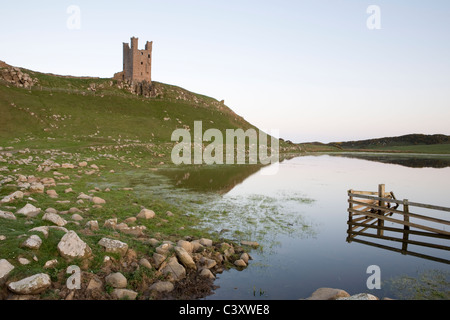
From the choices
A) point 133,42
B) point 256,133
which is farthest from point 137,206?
point 256,133

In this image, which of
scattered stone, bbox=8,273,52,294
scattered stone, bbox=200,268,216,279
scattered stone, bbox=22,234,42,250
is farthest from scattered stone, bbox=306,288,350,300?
scattered stone, bbox=22,234,42,250

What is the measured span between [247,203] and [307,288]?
1381 centimetres

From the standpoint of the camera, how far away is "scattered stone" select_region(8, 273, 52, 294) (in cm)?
780

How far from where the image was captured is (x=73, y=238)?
1004cm

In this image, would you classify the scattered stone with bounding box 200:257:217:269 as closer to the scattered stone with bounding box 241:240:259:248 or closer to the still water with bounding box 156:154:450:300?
the still water with bounding box 156:154:450:300

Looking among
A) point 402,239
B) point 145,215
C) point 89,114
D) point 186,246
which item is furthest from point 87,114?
point 402,239

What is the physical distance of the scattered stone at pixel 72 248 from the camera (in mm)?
9616

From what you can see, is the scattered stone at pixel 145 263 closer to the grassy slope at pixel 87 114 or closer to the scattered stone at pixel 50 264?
the scattered stone at pixel 50 264

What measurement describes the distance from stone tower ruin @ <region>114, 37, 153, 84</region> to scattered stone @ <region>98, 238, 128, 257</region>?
105 meters

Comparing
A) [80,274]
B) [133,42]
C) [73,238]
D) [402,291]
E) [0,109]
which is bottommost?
[402,291]

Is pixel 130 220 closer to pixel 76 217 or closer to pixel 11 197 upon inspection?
pixel 76 217

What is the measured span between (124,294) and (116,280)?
0.62 metres

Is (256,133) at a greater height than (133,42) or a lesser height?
lesser
